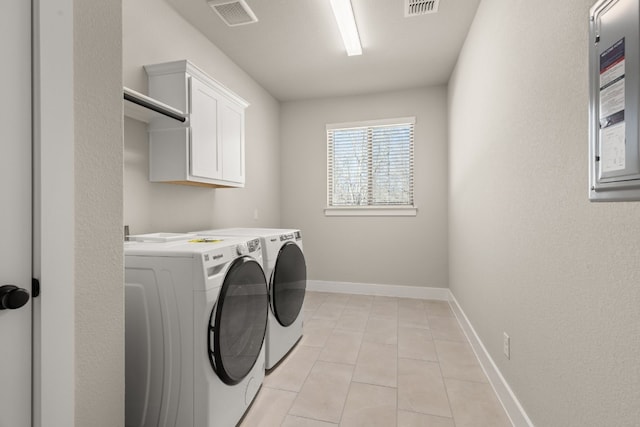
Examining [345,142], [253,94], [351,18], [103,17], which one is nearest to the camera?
Answer: [103,17]

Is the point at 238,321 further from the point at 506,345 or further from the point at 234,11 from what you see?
the point at 234,11

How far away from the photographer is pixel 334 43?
2.74 metres

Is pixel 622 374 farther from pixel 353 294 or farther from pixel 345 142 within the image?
pixel 345 142

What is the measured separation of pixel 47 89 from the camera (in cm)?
79

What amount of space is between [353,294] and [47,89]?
3.63 meters

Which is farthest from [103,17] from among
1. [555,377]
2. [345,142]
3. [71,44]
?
[345,142]

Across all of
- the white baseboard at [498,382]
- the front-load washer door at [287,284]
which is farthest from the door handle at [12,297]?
the white baseboard at [498,382]

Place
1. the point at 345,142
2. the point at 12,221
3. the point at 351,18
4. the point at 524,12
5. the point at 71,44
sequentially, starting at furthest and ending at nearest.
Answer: the point at 345,142, the point at 351,18, the point at 524,12, the point at 71,44, the point at 12,221

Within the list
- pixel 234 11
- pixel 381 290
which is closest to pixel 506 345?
pixel 381 290

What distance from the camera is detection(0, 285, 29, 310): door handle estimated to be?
699 mm

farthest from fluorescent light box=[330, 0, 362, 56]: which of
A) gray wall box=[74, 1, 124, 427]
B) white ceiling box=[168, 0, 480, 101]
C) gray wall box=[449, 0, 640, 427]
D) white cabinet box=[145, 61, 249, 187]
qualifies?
gray wall box=[74, 1, 124, 427]

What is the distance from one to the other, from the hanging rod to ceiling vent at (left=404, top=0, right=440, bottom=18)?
1.80m

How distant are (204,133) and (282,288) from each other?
4.07 ft

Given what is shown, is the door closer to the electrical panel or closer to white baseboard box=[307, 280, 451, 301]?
the electrical panel
